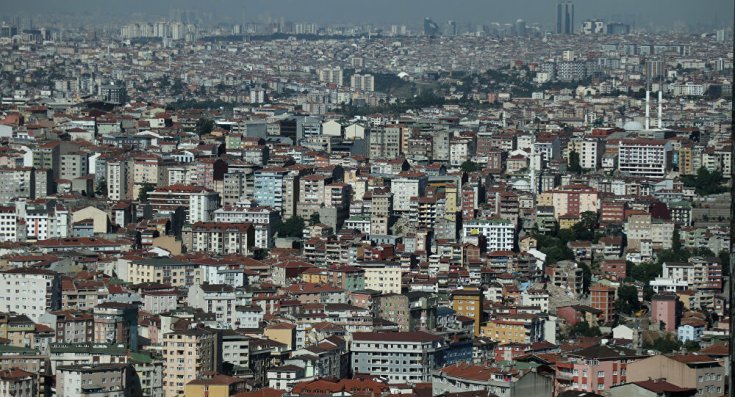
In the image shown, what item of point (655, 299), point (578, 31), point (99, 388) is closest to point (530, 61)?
point (578, 31)

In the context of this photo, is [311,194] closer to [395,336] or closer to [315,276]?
[315,276]

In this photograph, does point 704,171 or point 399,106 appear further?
point 399,106

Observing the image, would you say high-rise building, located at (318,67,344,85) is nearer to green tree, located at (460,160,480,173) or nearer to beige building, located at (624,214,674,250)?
green tree, located at (460,160,480,173)

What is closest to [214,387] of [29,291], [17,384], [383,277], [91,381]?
[91,381]

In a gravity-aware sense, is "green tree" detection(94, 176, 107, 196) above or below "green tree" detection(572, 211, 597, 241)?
above

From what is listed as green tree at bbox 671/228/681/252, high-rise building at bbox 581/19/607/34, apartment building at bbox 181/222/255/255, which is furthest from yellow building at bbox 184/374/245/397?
high-rise building at bbox 581/19/607/34

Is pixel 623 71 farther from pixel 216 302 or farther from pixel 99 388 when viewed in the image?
pixel 99 388

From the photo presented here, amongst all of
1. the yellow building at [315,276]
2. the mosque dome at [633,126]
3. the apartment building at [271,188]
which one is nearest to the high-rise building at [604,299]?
the yellow building at [315,276]
